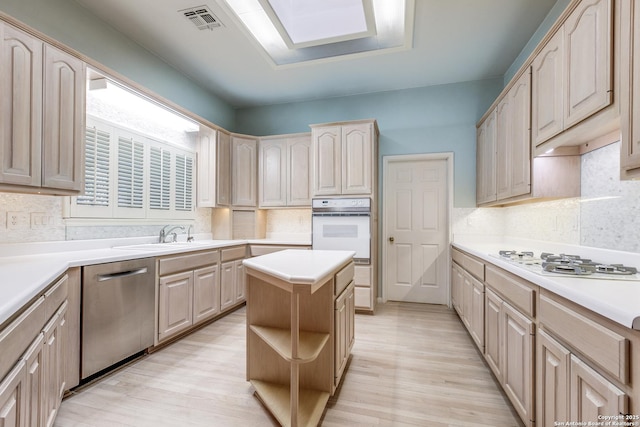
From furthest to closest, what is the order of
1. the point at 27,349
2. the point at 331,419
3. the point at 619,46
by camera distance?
the point at 331,419
the point at 619,46
the point at 27,349

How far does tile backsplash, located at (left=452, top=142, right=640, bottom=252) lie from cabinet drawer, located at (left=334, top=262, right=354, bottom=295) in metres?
1.76

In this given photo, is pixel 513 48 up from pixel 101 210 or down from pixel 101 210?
up

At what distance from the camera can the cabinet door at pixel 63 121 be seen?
6.56ft

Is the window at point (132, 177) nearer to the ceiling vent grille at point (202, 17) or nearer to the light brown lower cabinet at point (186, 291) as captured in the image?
the light brown lower cabinet at point (186, 291)

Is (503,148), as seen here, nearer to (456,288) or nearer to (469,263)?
(469,263)

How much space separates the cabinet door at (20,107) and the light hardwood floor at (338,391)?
155 cm

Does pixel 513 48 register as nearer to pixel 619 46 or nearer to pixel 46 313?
pixel 619 46

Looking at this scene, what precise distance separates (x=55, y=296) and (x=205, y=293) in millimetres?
1643

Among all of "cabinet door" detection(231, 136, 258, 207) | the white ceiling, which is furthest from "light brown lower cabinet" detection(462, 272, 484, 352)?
"cabinet door" detection(231, 136, 258, 207)

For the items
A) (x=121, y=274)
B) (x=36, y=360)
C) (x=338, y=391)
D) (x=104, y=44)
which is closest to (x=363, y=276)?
(x=338, y=391)

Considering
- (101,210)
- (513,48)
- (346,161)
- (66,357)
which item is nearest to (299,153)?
(346,161)

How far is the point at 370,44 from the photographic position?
10.2ft

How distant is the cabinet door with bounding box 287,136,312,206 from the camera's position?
4250mm

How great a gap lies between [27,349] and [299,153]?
354 centimetres
